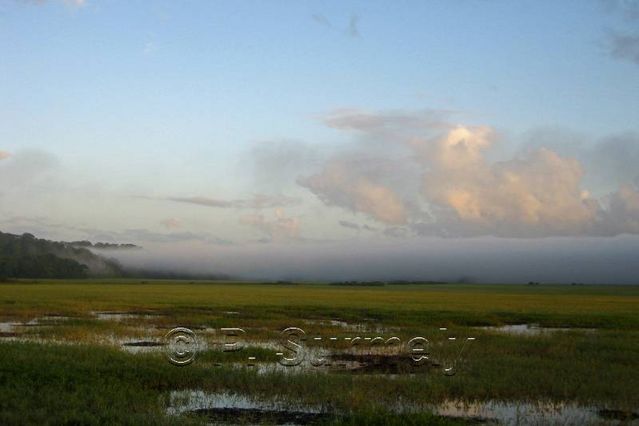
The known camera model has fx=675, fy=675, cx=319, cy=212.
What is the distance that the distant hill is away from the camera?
138000 mm

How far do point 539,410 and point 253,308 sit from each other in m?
27.6

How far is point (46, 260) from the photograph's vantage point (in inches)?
5827

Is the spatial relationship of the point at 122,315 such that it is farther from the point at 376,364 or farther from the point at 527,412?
the point at 527,412

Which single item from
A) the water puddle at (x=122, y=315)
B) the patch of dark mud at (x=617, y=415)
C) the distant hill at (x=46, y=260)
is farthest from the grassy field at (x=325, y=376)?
the distant hill at (x=46, y=260)

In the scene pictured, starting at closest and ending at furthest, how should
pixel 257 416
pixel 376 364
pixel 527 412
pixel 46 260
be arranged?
pixel 257 416
pixel 527 412
pixel 376 364
pixel 46 260

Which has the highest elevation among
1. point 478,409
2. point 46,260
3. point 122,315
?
point 46,260

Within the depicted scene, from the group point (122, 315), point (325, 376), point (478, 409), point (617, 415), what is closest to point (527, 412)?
point (478, 409)

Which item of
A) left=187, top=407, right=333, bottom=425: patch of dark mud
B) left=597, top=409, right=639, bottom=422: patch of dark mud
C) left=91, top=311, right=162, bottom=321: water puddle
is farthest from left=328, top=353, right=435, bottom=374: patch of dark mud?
left=91, top=311, right=162, bottom=321: water puddle

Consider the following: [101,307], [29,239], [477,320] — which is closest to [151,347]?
[477,320]

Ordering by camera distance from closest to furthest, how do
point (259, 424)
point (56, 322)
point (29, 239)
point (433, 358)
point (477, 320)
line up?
1. point (259, 424)
2. point (433, 358)
3. point (56, 322)
4. point (477, 320)
5. point (29, 239)

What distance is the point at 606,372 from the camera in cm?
1555

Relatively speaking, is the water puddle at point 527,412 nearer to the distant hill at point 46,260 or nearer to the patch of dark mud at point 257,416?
the patch of dark mud at point 257,416

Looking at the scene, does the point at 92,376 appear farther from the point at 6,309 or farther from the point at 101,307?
the point at 101,307

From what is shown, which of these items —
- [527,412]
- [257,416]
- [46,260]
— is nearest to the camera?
[257,416]
